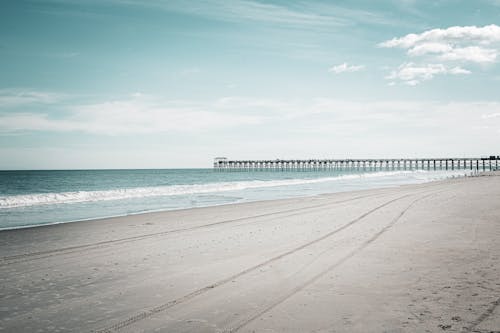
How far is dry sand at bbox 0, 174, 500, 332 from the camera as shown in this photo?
14.6ft

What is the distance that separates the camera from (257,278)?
6137mm

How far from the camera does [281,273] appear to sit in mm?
6418

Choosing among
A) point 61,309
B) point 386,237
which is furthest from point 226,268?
point 386,237

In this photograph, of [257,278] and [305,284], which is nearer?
[305,284]

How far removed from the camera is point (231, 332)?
411 centimetres

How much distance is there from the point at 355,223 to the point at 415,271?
18.3ft

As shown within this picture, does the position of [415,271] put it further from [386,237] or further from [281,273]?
[386,237]

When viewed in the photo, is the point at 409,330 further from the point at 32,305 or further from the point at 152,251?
the point at 152,251

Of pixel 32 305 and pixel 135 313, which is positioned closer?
pixel 135 313

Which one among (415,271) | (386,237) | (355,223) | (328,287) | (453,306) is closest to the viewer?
(453,306)

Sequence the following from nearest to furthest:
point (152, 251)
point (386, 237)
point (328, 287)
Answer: point (328, 287), point (152, 251), point (386, 237)

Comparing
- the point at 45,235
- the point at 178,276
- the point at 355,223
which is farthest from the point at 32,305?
the point at 355,223

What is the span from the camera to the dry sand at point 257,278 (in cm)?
445

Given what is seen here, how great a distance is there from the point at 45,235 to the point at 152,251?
4256 mm
